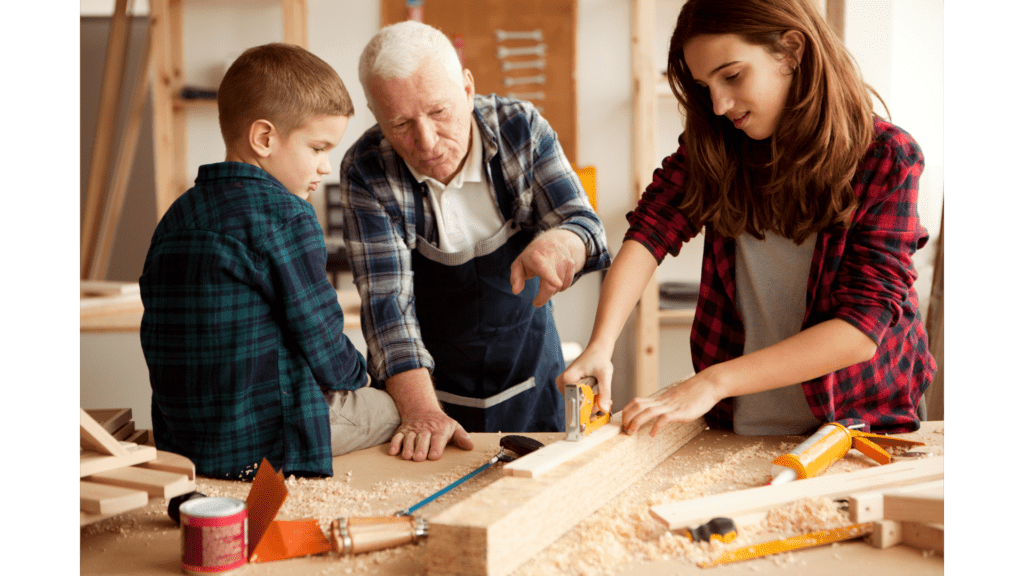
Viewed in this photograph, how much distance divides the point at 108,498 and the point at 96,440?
0.49 ft

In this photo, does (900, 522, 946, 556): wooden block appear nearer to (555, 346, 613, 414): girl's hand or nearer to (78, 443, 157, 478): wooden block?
(555, 346, 613, 414): girl's hand

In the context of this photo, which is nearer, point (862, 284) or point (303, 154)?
point (862, 284)

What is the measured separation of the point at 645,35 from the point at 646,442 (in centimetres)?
299

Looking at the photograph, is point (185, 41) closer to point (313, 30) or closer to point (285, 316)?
point (313, 30)

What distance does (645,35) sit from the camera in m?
3.90

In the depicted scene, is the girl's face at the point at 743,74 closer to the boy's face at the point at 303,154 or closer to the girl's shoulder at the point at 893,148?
the girl's shoulder at the point at 893,148

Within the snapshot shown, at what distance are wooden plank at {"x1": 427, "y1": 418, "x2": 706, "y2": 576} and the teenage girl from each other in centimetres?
9

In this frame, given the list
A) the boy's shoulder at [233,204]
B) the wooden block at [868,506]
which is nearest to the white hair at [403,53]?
the boy's shoulder at [233,204]

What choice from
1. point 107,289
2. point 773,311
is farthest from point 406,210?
point 107,289

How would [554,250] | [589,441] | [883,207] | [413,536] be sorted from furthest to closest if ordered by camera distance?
1. [554,250]
2. [883,207]
3. [589,441]
4. [413,536]

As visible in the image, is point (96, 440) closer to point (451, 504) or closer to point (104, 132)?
point (451, 504)

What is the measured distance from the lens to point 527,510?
1022 mm

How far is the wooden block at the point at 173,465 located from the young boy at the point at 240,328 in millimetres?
149

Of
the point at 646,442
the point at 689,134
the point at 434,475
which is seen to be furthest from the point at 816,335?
the point at 434,475
